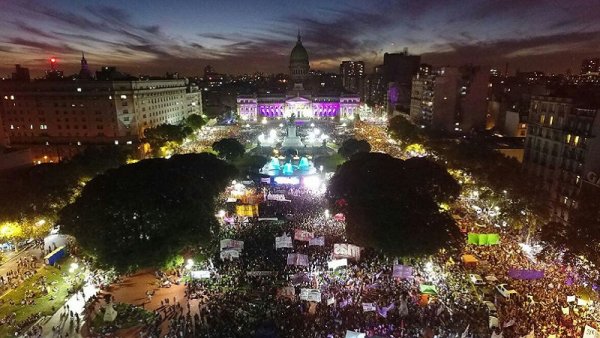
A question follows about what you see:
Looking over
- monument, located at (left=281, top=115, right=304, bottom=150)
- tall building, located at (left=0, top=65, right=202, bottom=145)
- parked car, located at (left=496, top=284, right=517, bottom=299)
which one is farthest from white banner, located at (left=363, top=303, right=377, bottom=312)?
tall building, located at (left=0, top=65, right=202, bottom=145)

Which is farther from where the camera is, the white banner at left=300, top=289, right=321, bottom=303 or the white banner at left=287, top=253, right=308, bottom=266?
the white banner at left=287, top=253, right=308, bottom=266

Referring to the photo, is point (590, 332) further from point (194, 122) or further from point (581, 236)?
point (194, 122)

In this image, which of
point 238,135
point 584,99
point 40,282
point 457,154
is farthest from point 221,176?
point 238,135

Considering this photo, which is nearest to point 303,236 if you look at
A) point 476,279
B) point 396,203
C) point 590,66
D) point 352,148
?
point 396,203

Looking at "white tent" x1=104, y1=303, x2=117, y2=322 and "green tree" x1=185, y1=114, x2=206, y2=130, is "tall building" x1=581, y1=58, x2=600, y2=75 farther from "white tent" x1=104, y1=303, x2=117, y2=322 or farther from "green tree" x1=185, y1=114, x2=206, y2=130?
"white tent" x1=104, y1=303, x2=117, y2=322

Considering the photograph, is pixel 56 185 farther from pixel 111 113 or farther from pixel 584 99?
pixel 584 99
